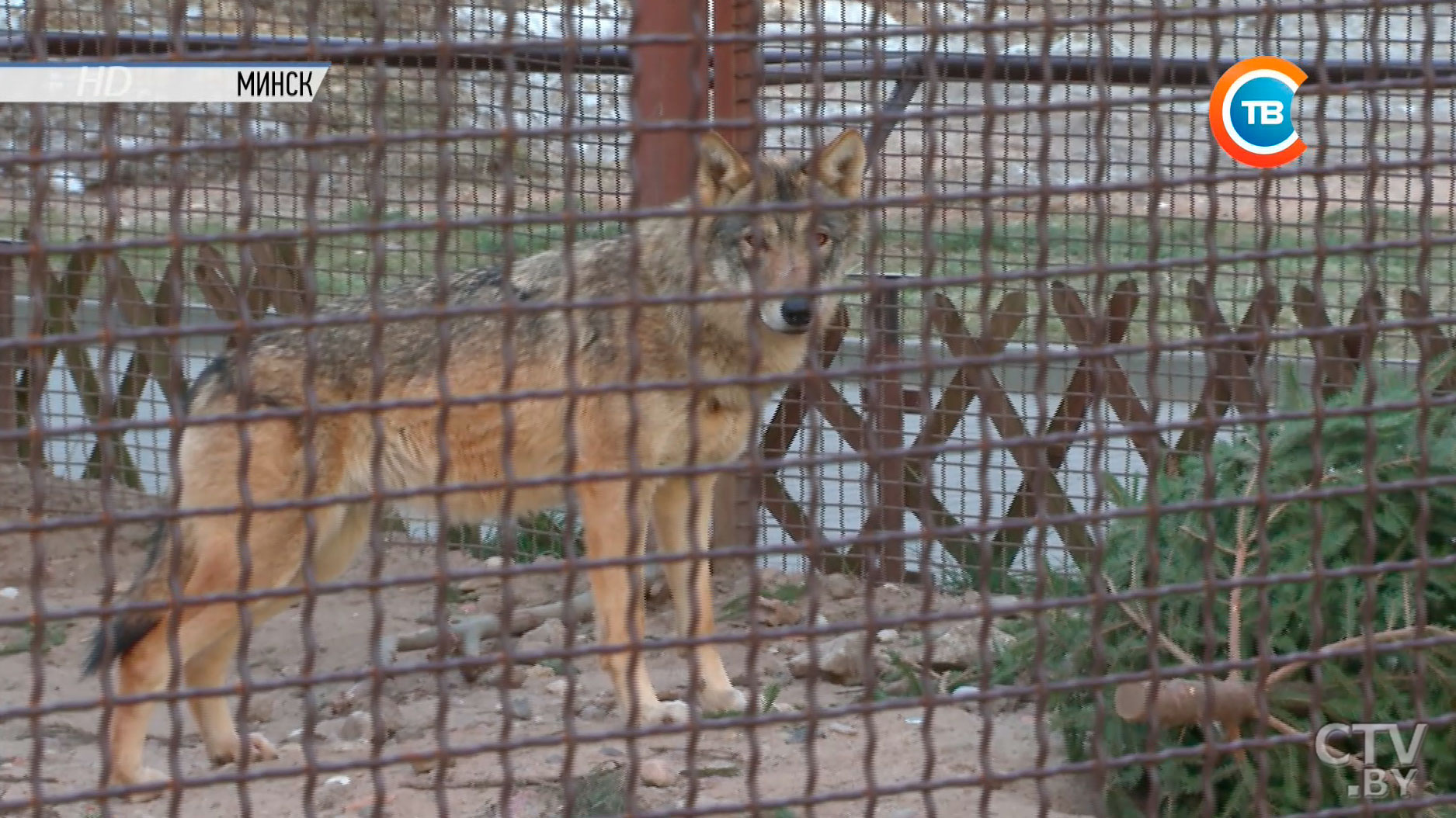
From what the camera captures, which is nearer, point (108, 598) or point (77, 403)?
point (108, 598)

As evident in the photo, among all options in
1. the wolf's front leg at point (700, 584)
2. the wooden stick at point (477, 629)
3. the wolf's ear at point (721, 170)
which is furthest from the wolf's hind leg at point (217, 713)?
the wolf's ear at point (721, 170)

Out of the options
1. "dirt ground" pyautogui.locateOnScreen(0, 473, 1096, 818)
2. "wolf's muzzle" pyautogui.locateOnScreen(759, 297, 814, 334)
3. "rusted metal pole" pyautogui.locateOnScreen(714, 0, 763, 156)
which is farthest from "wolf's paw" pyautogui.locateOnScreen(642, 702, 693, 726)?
"rusted metal pole" pyautogui.locateOnScreen(714, 0, 763, 156)

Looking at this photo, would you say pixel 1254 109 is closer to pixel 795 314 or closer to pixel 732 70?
pixel 795 314

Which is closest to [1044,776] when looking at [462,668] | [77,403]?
[462,668]

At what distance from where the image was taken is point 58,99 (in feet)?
12.3

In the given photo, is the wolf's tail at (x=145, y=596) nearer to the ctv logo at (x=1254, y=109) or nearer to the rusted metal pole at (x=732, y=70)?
the rusted metal pole at (x=732, y=70)

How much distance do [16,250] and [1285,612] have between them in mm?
3301

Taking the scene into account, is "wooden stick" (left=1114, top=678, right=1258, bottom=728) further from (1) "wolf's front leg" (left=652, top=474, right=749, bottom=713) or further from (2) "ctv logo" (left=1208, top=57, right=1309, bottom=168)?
(1) "wolf's front leg" (left=652, top=474, right=749, bottom=713)

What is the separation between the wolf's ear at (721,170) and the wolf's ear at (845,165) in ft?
0.86

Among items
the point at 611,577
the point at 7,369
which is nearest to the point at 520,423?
the point at 611,577

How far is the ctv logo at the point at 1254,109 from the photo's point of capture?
3541 millimetres

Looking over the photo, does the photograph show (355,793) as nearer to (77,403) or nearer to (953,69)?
(953,69)

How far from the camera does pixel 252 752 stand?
17.6 feet

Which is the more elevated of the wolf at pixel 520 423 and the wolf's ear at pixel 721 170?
the wolf's ear at pixel 721 170
